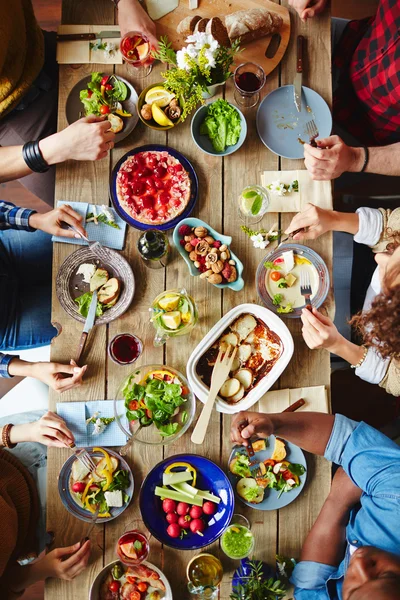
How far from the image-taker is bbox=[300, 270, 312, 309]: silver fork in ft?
6.83

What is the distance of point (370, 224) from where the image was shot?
7.02 feet

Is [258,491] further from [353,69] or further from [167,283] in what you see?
[353,69]

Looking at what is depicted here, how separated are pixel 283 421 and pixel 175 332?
0.54m

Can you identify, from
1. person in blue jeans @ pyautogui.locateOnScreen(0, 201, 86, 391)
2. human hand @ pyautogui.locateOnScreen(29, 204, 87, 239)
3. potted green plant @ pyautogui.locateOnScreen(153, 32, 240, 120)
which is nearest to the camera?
potted green plant @ pyautogui.locateOnScreen(153, 32, 240, 120)

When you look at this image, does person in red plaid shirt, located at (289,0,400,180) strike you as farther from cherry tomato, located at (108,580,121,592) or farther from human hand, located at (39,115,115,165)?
cherry tomato, located at (108,580,121,592)

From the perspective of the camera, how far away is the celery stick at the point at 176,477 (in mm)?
1958

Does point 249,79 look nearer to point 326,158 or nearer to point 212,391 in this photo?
point 326,158

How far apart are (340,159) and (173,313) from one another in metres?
0.95

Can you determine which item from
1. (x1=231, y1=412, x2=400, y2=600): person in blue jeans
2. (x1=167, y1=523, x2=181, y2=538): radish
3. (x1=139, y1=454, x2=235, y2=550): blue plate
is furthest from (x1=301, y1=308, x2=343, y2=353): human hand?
(x1=167, y1=523, x2=181, y2=538): radish

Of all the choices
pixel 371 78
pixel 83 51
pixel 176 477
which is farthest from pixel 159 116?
pixel 176 477

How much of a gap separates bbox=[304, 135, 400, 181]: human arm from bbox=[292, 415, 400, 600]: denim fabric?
101 centimetres

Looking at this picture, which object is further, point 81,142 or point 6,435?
point 6,435

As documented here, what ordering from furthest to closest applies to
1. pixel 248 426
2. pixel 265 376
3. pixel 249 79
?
pixel 249 79
pixel 265 376
pixel 248 426

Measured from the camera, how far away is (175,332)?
199cm
